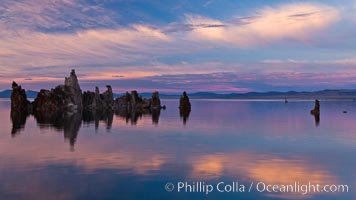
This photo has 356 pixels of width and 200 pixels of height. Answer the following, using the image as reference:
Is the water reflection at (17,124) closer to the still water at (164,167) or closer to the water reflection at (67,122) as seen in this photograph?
the water reflection at (67,122)

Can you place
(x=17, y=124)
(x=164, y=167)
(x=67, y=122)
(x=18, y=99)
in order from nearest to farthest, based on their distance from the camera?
(x=164, y=167) < (x=17, y=124) < (x=67, y=122) < (x=18, y=99)

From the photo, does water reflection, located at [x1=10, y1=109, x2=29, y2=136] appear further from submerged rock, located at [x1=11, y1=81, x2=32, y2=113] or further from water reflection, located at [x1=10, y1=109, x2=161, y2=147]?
submerged rock, located at [x1=11, y1=81, x2=32, y2=113]

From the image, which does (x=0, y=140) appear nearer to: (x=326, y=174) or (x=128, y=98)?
(x=326, y=174)

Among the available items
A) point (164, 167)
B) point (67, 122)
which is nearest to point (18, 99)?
point (67, 122)

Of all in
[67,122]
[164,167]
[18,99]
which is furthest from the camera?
[18,99]

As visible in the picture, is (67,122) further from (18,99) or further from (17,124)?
(18,99)

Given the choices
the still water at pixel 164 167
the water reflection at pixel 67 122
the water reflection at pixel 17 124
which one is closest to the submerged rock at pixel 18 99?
the water reflection at pixel 67 122

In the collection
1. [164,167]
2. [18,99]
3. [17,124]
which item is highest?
[18,99]

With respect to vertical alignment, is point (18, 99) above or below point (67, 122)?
above

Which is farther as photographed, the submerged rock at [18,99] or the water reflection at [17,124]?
the submerged rock at [18,99]

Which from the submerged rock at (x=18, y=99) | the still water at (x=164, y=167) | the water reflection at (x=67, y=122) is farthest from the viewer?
the submerged rock at (x=18, y=99)

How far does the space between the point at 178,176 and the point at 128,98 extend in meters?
126

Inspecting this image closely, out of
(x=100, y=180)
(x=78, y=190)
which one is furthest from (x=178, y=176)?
(x=78, y=190)

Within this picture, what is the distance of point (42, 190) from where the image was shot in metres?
19.4
